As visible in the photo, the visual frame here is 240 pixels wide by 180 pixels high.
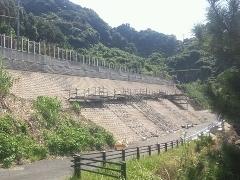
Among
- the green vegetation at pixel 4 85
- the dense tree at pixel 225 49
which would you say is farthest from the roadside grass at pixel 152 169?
the green vegetation at pixel 4 85

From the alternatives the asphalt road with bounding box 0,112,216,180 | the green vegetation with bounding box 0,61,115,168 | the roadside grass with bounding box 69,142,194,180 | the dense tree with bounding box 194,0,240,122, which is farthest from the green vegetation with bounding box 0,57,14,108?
the dense tree with bounding box 194,0,240,122

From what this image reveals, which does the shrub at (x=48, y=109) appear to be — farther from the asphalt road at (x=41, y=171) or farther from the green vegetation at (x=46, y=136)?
the asphalt road at (x=41, y=171)

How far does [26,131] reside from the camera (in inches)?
667

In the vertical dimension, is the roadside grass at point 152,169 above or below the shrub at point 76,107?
below

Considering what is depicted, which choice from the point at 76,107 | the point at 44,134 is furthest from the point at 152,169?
the point at 76,107

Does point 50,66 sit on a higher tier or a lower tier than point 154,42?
lower

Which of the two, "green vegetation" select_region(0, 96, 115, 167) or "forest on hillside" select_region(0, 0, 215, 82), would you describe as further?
"forest on hillside" select_region(0, 0, 215, 82)

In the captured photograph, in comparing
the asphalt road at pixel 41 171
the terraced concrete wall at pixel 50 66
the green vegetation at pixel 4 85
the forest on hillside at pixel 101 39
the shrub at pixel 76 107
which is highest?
the forest on hillside at pixel 101 39

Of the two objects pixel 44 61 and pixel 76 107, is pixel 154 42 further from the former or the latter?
pixel 76 107

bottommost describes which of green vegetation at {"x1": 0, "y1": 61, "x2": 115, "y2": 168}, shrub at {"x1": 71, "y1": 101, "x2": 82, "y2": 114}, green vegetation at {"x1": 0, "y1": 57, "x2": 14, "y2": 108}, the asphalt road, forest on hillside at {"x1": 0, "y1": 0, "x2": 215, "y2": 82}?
the asphalt road

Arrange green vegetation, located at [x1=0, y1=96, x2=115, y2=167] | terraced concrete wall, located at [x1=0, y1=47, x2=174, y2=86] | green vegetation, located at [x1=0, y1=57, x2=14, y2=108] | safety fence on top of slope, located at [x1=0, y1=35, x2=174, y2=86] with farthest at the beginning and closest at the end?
safety fence on top of slope, located at [x1=0, y1=35, x2=174, y2=86]
terraced concrete wall, located at [x1=0, y1=47, x2=174, y2=86]
green vegetation, located at [x1=0, y1=57, x2=14, y2=108]
green vegetation, located at [x1=0, y1=96, x2=115, y2=167]

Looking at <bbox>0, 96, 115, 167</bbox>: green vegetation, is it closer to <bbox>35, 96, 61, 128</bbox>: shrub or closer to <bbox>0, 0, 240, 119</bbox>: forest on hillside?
<bbox>35, 96, 61, 128</bbox>: shrub

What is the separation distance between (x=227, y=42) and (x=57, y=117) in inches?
582

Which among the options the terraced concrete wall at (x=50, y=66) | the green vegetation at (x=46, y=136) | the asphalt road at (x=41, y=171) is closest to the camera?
the asphalt road at (x=41, y=171)
